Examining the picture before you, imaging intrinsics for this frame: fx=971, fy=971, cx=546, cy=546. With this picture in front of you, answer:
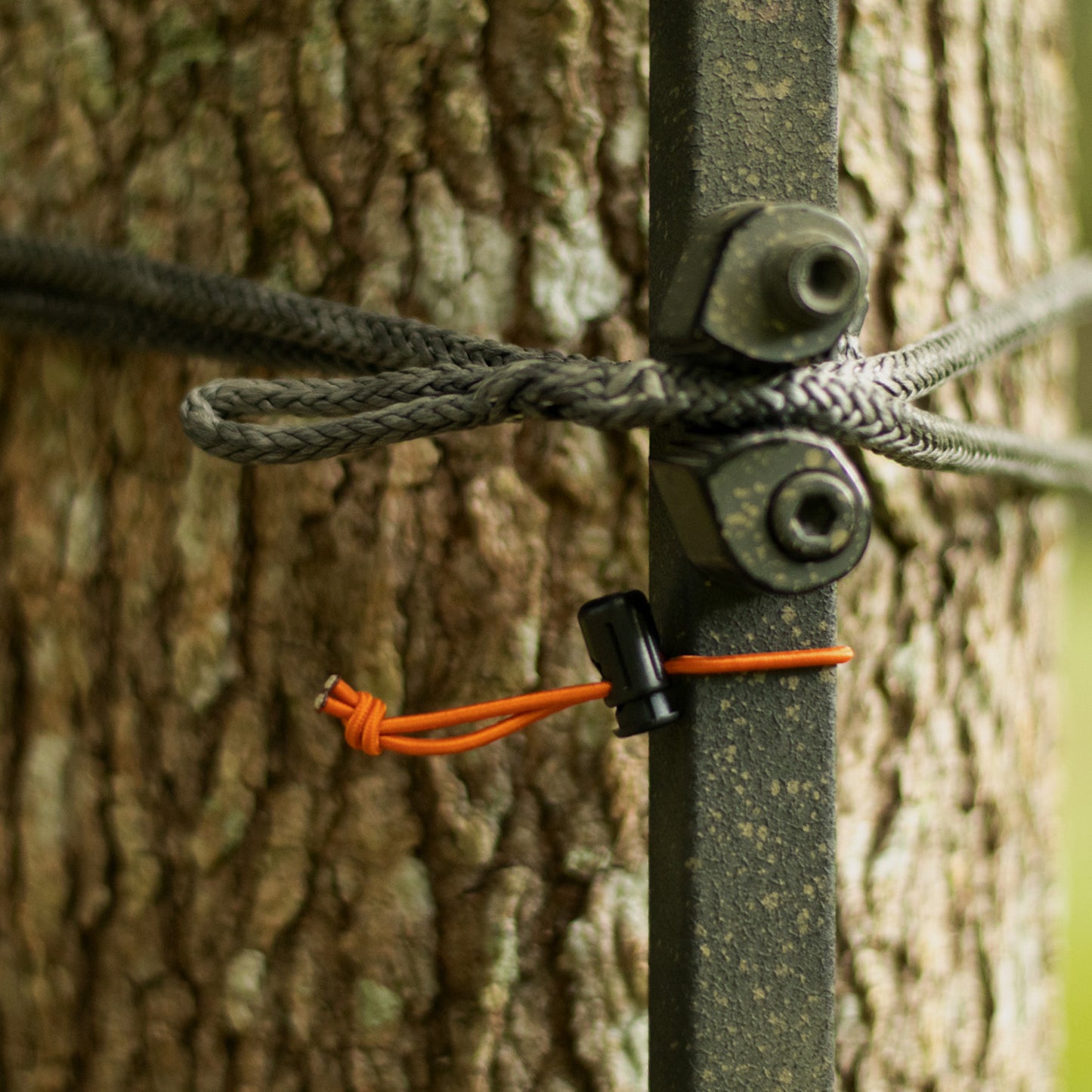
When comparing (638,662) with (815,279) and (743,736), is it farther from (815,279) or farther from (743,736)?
(815,279)

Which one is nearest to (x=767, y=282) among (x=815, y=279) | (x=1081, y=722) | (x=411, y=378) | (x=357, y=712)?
(x=815, y=279)

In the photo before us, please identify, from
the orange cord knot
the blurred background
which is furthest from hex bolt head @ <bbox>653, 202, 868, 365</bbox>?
the blurred background

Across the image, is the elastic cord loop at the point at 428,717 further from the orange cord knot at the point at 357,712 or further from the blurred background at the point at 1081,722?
the blurred background at the point at 1081,722

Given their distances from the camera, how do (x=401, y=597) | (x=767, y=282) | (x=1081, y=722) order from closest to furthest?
(x=767, y=282), (x=401, y=597), (x=1081, y=722)

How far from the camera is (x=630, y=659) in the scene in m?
0.38

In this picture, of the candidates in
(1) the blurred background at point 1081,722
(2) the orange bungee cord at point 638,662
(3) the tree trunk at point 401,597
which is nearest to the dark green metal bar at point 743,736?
(2) the orange bungee cord at point 638,662

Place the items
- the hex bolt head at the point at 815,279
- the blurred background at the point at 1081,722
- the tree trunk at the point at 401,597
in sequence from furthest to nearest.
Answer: the blurred background at the point at 1081,722
the tree trunk at the point at 401,597
the hex bolt head at the point at 815,279

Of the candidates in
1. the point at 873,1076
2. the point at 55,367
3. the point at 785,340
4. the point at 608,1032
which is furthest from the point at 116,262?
the point at 873,1076

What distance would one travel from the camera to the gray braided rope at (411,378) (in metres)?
0.35

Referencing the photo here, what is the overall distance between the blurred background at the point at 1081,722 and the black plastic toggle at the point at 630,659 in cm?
66

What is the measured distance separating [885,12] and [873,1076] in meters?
0.61

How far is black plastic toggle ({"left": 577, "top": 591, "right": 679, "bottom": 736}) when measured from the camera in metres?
0.38

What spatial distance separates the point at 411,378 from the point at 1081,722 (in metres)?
2.74

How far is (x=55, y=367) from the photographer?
577 millimetres
